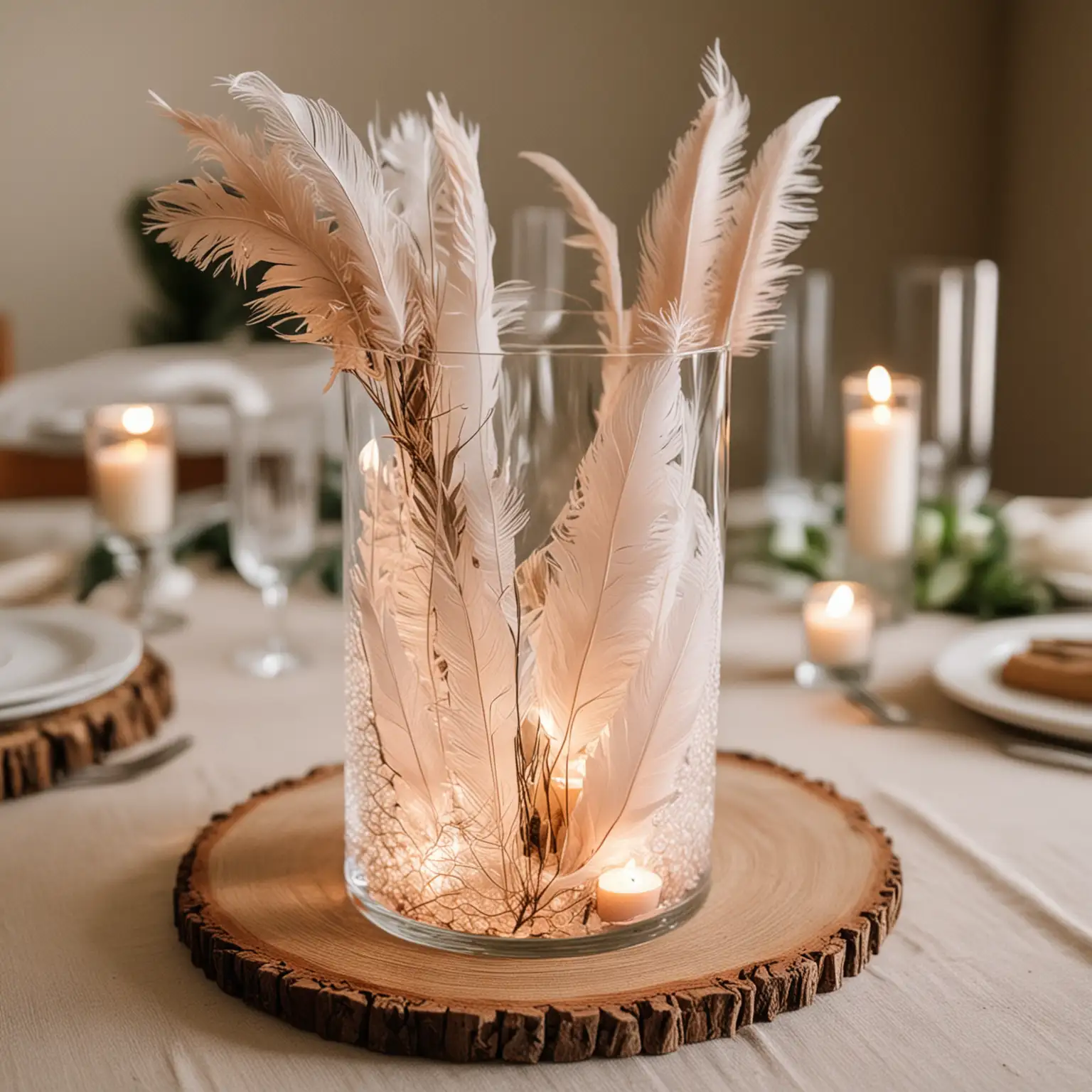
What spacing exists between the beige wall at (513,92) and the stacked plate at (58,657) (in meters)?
3.28

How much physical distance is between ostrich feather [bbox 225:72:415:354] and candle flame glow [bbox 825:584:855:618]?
2.16 feet

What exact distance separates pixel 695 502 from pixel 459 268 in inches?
6.3

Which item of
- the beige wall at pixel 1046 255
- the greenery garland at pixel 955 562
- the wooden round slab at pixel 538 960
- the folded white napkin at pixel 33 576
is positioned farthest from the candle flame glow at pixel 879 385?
the beige wall at pixel 1046 255

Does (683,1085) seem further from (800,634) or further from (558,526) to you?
Result: (800,634)

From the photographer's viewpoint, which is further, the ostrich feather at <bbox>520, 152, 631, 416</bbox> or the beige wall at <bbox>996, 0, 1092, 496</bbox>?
the beige wall at <bbox>996, 0, 1092, 496</bbox>

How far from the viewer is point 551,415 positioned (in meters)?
0.71

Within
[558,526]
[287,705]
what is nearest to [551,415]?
[558,526]

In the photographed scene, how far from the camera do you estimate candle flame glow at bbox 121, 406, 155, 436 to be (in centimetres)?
149

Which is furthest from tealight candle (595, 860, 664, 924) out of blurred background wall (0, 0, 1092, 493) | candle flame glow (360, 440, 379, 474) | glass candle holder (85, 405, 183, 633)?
blurred background wall (0, 0, 1092, 493)

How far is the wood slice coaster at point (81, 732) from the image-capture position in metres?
0.94

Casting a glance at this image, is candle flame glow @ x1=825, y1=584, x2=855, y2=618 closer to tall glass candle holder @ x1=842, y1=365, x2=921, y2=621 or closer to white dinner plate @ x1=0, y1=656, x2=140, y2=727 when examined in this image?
tall glass candle holder @ x1=842, y1=365, x2=921, y2=621

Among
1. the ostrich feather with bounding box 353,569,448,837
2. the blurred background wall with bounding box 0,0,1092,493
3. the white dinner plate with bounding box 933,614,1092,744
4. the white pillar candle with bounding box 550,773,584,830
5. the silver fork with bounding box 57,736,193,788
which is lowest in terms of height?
the silver fork with bounding box 57,736,193,788

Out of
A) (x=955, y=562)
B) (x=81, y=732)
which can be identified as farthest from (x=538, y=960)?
(x=955, y=562)

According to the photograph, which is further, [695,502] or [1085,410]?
[1085,410]
